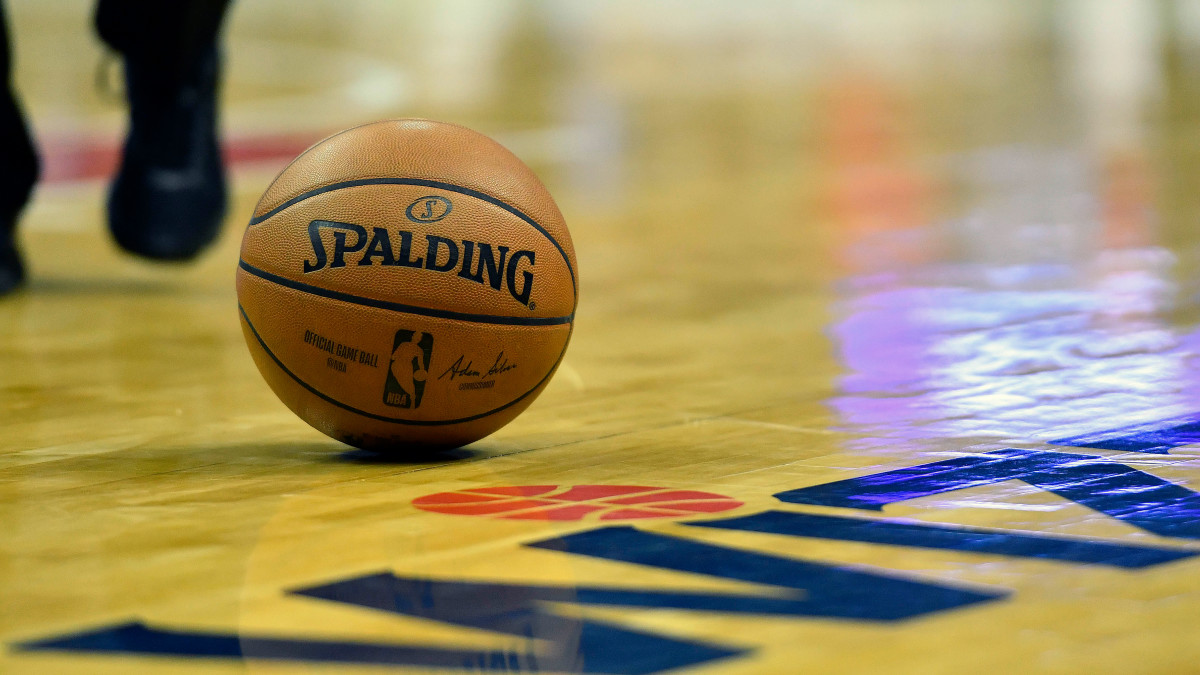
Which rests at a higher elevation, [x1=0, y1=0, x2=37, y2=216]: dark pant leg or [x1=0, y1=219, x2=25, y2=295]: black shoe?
[x1=0, y1=0, x2=37, y2=216]: dark pant leg

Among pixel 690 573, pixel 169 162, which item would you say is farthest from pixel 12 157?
pixel 690 573

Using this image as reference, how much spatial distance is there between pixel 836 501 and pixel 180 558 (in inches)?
35.7

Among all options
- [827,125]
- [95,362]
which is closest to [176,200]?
[95,362]

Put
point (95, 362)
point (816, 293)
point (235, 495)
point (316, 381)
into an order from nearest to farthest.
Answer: point (235, 495), point (316, 381), point (95, 362), point (816, 293)

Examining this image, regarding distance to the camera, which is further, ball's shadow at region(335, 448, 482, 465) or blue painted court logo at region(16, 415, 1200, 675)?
ball's shadow at region(335, 448, 482, 465)

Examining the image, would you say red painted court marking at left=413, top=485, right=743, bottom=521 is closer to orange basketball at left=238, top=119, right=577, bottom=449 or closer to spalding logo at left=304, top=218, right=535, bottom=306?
orange basketball at left=238, top=119, right=577, bottom=449

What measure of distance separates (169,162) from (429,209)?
98.1 inches

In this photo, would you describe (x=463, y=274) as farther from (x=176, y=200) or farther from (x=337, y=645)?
(x=176, y=200)

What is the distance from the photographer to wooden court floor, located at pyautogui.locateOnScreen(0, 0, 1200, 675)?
5.68 feet

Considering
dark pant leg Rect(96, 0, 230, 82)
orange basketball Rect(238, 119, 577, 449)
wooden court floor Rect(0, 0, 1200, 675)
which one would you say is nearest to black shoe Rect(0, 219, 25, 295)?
wooden court floor Rect(0, 0, 1200, 675)

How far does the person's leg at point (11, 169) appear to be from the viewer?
4.70 metres

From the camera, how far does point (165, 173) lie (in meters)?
4.84

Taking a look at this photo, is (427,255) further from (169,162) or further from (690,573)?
(169,162)

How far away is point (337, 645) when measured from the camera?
1.70m
